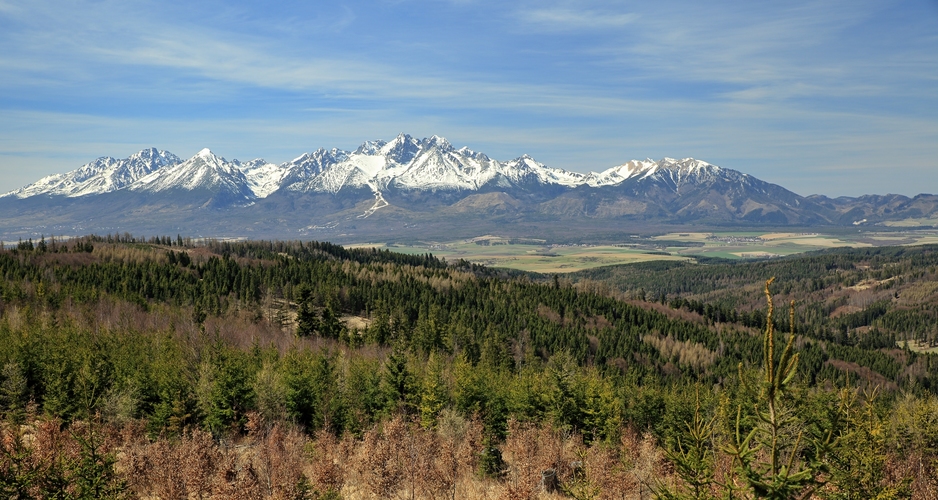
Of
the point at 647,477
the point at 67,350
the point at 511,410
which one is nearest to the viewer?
the point at 647,477

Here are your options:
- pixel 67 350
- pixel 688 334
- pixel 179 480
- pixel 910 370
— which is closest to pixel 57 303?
pixel 67 350

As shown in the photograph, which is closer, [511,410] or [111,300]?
[511,410]

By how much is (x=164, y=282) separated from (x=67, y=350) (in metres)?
94.1

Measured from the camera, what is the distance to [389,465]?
1454 inches

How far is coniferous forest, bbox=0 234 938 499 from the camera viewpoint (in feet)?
77.6

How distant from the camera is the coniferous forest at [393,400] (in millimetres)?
23641

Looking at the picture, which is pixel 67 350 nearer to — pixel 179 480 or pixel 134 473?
pixel 134 473

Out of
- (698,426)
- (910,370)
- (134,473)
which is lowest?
(910,370)

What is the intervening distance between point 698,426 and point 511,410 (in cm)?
6057

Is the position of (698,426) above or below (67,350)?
above

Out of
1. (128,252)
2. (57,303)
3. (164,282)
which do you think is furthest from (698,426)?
(128,252)

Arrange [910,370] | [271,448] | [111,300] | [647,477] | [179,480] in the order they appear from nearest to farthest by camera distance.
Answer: [179,480], [271,448], [647,477], [111,300], [910,370]

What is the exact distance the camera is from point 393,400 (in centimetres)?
6788

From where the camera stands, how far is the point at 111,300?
12656 centimetres
